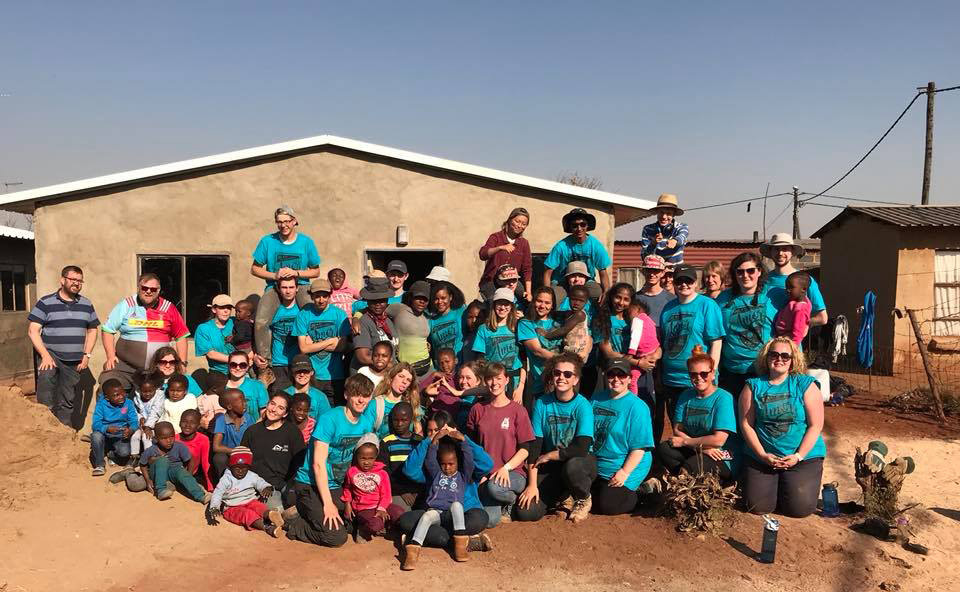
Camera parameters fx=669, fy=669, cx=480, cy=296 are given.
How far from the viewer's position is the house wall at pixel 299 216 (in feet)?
29.9

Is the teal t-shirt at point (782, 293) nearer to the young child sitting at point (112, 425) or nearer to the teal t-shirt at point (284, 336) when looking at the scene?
the teal t-shirt at point (284, 336)

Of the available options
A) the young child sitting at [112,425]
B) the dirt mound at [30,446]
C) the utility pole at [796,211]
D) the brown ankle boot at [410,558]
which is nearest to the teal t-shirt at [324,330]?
the young child sitting at [112,425]

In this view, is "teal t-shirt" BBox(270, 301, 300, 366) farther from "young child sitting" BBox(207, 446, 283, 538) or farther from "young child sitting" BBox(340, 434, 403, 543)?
"young child sitting" BBox(340, 434, 403, 543)

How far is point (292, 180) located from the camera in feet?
30.7

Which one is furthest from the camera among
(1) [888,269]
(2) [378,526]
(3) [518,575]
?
(1) [888,269]

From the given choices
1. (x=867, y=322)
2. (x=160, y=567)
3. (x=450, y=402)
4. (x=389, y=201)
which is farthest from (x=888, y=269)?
(x=160, y=567)

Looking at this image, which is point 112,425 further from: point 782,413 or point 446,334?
point 782,413

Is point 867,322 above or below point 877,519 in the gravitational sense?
above

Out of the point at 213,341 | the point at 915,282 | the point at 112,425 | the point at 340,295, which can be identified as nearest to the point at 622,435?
the point at 340,295

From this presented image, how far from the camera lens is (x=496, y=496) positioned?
515 centimetres

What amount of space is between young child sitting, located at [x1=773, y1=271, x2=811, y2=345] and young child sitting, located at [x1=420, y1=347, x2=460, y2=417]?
9.66 ft

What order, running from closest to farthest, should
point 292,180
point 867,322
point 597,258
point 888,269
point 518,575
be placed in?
point 518,575
point 597,258
point 292,180
point 867,322
point 888,269

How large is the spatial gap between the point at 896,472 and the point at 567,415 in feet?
8.56

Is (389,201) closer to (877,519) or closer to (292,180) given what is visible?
(292,180)
